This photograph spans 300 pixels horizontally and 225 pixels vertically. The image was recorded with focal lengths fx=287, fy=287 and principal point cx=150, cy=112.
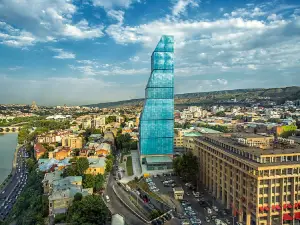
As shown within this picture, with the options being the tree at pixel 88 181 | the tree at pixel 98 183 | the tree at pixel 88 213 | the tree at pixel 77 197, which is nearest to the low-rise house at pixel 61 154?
the tree at pixel 88 181

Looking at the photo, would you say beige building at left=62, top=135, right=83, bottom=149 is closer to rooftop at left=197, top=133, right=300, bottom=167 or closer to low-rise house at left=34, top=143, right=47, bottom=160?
low-rise house at left=34, top=143, right=47, bottom=160

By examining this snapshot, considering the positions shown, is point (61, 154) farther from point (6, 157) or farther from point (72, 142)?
point (6, 157)

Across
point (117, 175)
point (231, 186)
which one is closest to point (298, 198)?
point (231, 186)

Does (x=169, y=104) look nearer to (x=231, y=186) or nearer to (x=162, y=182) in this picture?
(x=162, y=182)

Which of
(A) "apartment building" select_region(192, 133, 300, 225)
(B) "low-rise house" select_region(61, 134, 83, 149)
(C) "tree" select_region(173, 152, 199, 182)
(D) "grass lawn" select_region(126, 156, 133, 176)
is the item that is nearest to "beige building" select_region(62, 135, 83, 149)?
(B) "low-rise house" select_region(61, 134, 83, 149)

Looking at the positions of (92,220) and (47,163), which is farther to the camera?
(47,163)

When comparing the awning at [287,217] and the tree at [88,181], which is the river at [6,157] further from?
the awning at [287,217]
